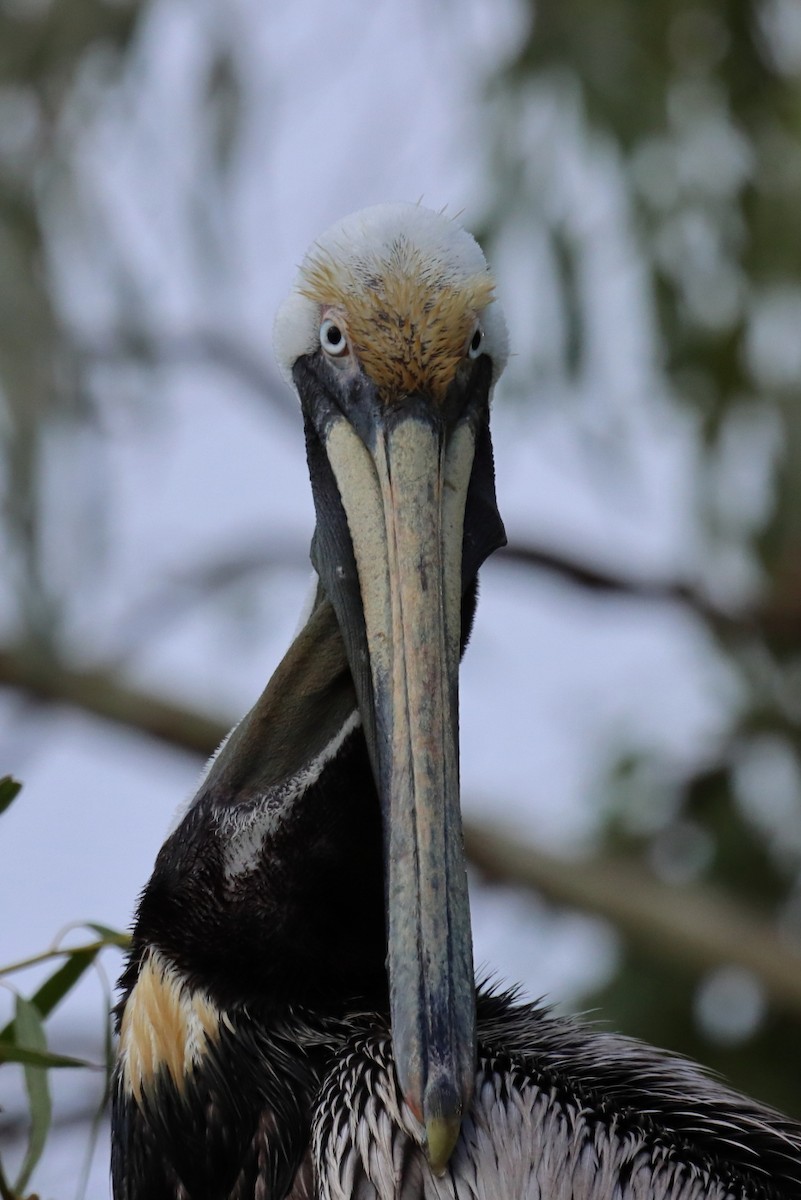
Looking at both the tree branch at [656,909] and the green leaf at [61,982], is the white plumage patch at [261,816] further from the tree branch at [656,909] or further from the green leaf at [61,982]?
the tree branch at [656,909]

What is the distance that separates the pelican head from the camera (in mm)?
2244

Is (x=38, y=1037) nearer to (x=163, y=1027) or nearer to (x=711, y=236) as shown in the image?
(x=163, y=1027)

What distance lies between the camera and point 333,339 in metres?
2.66

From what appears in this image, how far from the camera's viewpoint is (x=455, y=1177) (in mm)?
2305

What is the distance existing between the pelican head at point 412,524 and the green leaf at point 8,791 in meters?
0.49

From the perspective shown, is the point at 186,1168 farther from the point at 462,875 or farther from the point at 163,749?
the point at 163,749

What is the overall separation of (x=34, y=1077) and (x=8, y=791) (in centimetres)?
43

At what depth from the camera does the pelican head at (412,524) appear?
7.36 ft

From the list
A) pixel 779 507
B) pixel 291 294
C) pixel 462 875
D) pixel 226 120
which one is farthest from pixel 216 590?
pixel 462 875

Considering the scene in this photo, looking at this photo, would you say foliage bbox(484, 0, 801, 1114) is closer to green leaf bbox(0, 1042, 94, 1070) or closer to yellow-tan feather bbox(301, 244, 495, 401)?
yellow-tan feather bbox(301, 244, 495, 401)

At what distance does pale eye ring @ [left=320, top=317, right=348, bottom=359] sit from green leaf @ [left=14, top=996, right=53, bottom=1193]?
103cm

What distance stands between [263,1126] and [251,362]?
14.5 feet

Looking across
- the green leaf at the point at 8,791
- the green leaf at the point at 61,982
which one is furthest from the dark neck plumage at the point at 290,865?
the green leaf at the point at 8,791

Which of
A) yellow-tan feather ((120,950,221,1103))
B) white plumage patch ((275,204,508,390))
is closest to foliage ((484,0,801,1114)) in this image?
white plumage patch ((275,204,508,390))
